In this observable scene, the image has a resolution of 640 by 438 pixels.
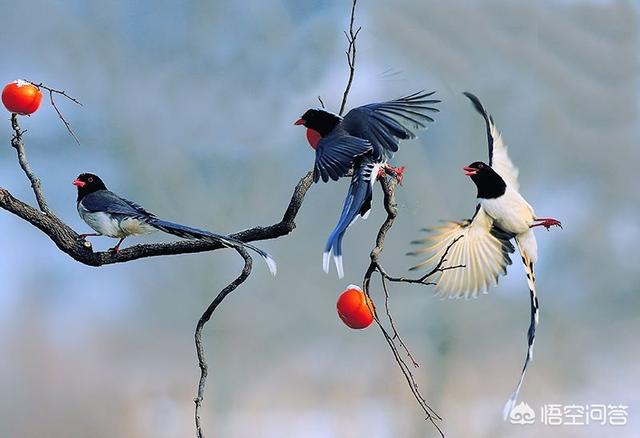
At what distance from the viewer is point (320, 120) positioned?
2770mm

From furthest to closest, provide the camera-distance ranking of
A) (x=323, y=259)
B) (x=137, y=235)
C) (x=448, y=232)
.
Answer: (x=448, y=232) < (x=137, y=235) < (x=323, y=259)

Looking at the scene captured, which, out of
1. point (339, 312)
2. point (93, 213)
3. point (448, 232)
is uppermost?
point (448, 232)

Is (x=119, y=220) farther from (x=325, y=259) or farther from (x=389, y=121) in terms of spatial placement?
(x=389, y=121)

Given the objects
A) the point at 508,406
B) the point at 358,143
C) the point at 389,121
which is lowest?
the point at 508,406

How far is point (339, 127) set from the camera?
273 centimetres

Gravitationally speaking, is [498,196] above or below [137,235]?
above

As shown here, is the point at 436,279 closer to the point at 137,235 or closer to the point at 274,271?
the point at 274,271

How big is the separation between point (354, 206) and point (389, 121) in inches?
12.9

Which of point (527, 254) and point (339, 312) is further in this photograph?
point (527, 254)

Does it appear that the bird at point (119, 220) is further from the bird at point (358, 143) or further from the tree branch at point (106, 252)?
the bird at point (358, 143)

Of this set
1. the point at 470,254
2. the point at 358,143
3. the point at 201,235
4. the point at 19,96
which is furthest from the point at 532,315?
the point at 19,96

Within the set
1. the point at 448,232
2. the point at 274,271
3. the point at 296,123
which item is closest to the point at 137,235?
the point at 274,271

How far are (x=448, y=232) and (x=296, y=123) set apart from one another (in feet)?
1.86

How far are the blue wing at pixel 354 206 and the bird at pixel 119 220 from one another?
215mm
